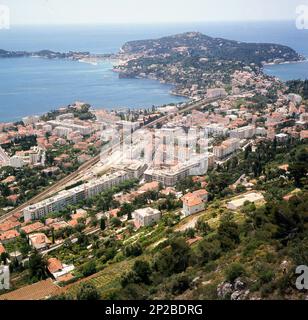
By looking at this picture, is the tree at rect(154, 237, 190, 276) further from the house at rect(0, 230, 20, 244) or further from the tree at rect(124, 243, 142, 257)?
the house at rect(0, 230, 20, 244)

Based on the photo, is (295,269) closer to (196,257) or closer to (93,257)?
(196,257)

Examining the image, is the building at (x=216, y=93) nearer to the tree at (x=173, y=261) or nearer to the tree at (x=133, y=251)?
the tree at (x=133, y=251)

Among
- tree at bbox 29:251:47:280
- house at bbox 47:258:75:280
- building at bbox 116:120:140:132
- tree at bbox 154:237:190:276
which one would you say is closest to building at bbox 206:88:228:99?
building at bbox 116:120:140:132

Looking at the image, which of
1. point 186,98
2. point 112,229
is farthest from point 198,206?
point 186,98

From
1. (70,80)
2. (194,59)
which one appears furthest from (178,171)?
(194,59)

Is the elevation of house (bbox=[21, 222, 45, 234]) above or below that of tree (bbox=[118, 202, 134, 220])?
below

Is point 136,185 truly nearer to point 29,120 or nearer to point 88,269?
point 88,269

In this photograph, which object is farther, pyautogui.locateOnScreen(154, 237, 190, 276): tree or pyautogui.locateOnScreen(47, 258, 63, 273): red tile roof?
pyautogui.locateOnScreen(47, 258, 63, 273): red tile roof
